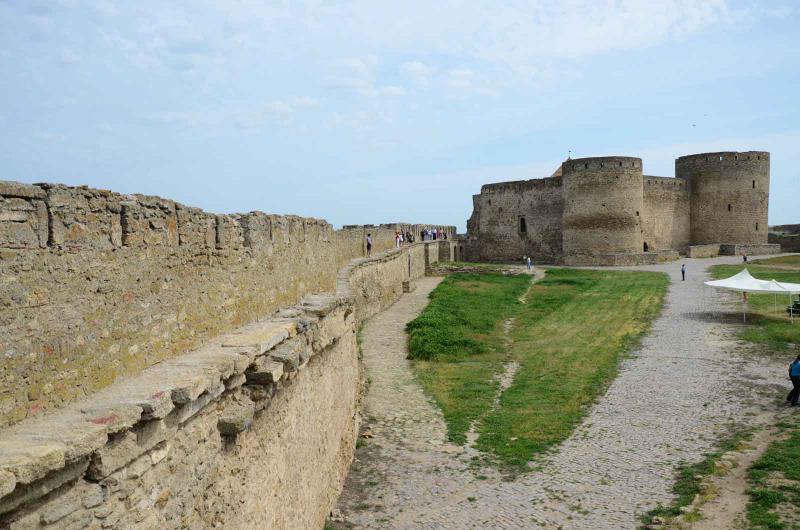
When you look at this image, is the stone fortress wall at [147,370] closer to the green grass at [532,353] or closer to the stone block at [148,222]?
the stone block at [148,222]

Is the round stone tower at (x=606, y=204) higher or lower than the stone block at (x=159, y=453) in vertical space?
higher

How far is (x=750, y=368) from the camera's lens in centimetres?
1430

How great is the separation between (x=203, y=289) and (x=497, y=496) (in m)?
5.44

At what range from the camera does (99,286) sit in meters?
3.68

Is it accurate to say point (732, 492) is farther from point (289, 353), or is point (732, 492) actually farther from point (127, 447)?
point (127, 447)

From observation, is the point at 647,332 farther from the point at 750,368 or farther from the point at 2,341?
the point at 2,341

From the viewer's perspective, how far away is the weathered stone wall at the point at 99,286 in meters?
3.01

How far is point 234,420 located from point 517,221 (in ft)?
128

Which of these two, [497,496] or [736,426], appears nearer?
[497,496]

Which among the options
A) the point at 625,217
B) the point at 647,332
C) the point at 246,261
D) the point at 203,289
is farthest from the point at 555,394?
Result: the point at 625,217

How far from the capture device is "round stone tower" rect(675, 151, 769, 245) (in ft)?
136

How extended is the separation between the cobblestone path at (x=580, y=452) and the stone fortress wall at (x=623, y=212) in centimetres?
2124

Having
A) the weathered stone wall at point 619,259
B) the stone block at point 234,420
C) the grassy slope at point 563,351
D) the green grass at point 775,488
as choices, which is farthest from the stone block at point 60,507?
the weathered stone wall at point 619,259

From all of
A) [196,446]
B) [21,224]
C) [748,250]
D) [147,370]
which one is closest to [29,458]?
[21,224]
